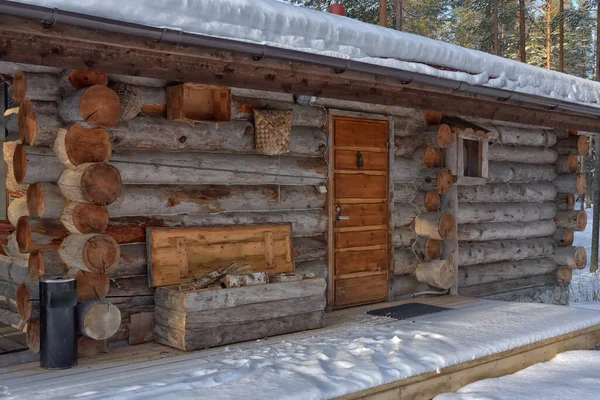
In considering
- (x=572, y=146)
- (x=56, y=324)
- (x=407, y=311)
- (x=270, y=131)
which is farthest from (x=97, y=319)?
(x=572, y=146)

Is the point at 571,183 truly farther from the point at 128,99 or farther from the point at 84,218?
the point at 84,218

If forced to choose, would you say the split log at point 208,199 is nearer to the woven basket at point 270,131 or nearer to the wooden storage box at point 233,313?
the woven basket at point 270,131

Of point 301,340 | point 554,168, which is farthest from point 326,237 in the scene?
point 554,168

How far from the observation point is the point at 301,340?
18.3 feet

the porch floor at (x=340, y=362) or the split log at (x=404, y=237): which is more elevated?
the split log at (x=404, y=237)

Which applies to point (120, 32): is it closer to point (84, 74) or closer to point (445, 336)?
point (84, 74)

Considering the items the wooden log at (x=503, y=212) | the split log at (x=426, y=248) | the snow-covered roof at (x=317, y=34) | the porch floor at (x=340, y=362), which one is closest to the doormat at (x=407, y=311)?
the porch floor at (x=340, y=362)

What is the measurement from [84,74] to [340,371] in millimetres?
3158

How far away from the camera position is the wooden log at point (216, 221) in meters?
5.51

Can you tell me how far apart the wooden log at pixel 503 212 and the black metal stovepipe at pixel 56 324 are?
5536 mm

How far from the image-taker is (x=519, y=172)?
31.4 ft

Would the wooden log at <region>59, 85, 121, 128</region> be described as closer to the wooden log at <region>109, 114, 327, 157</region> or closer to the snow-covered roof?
the wooden log at <region>109, 114, 327, 157</region>

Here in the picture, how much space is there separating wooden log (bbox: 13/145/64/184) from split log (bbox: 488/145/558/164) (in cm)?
627

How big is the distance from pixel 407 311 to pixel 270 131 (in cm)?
262
